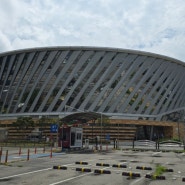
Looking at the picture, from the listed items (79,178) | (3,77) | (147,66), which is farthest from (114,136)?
(79,178)

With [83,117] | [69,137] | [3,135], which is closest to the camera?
[69,137]

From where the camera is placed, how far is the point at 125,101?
66750mm

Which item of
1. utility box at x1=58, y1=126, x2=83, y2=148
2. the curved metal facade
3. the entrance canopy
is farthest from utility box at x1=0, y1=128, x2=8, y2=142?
utility box at x1=58, y1=126, x2=83, y2=148

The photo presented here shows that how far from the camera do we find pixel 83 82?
216ft

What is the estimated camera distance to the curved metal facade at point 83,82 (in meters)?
65.3

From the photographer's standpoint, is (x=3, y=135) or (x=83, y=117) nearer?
(x=83, y=117)

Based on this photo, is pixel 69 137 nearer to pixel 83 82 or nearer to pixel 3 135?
pixel 3 135

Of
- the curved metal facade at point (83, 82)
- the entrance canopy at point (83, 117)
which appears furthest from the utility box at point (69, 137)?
the curved metal facade at point (83, 82)

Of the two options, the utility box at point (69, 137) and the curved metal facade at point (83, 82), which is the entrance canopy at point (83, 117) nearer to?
the utility box at point (69, 137)

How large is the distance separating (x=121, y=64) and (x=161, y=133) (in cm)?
2198

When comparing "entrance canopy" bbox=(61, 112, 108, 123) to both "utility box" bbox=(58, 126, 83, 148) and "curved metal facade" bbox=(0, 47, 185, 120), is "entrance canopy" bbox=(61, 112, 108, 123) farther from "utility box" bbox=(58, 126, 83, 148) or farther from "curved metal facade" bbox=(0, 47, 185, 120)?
"curved metal facade" bbox=(0, 47, 185, 120)

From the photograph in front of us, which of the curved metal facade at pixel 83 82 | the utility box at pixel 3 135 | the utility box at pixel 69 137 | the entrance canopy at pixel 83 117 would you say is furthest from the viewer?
the curved metal facade at pixel 83 82

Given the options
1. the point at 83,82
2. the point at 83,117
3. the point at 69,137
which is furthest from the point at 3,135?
the point at 69,137

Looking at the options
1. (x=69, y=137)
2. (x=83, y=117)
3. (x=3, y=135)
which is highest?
(x=83, y=117)
